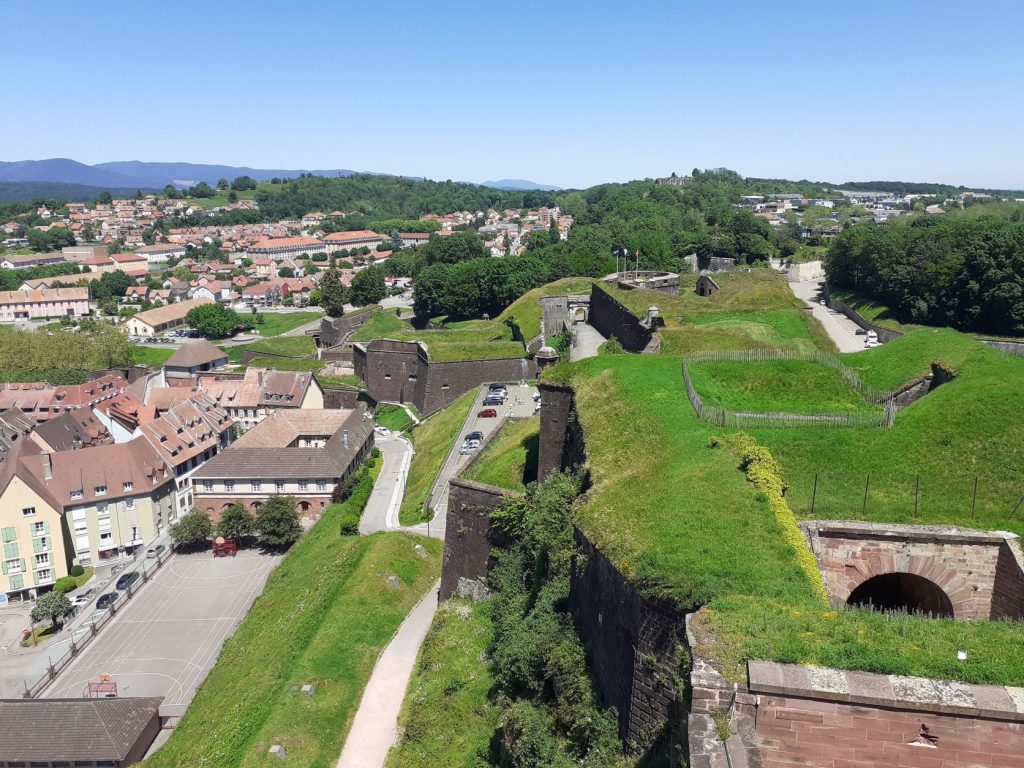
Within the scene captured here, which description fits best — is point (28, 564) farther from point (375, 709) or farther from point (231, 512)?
point (375, 709)

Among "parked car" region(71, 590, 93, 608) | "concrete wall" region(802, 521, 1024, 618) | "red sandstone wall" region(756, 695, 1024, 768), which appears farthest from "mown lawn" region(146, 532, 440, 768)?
"red sandstone wall" region(756, 695, 1024, 768)

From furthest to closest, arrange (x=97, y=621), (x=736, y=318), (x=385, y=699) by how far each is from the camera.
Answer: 1. (x=736, y=318)
2. (x=97, y=621)
3. (x=385, y=699)

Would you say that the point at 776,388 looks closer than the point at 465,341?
Yes

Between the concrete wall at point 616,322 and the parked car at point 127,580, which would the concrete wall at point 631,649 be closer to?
the concrete wall at point 616,322

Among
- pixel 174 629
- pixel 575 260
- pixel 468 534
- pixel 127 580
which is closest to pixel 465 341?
pixel 575 260

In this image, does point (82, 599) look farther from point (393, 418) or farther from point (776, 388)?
point (776, 388)

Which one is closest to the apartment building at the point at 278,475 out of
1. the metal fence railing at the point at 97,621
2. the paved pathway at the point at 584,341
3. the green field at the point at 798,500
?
the metal fence railing at the point at 97,621
